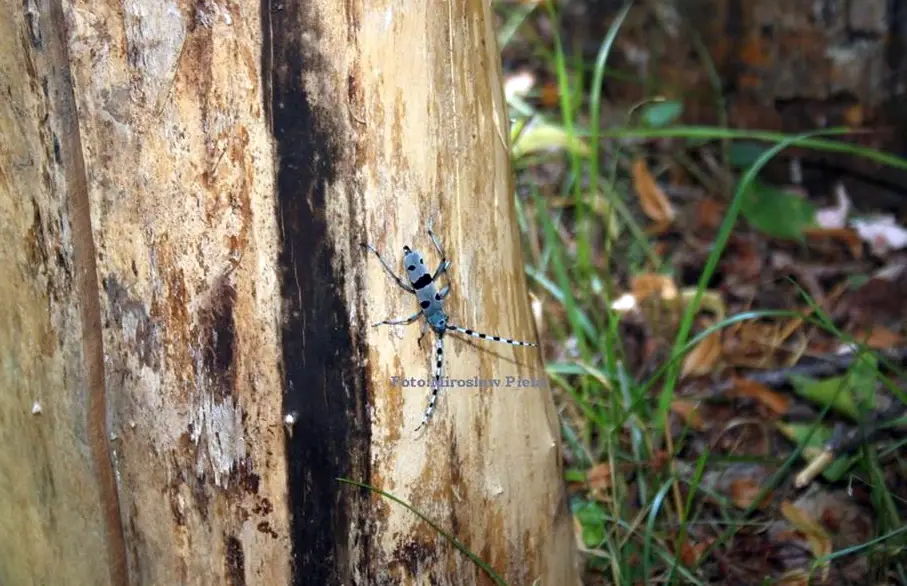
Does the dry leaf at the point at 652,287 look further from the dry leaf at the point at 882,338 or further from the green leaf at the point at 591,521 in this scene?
the green leaf at the point at 591,521

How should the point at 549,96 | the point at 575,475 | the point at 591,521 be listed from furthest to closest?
the point at 549,96
the point at 575,475
the point at 591,521

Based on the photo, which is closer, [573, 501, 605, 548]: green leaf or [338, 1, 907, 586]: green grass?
[338, 1, 907, 586]: green grass

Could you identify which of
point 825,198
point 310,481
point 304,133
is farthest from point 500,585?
point 825,198

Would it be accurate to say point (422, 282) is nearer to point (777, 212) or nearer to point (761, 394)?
point (761, 394)

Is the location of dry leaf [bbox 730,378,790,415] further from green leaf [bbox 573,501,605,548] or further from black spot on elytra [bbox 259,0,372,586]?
black spot on elytra [bbox 259,0,372,586]

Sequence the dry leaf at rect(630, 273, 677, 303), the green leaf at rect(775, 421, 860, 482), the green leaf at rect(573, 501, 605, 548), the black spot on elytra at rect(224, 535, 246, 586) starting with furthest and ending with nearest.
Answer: the dry leaf at rect(630, 273, 677, 303) → the green leaf at rect(775, 421, 860, 482) → the green leaf at rect(573, 501, 605, 548) → the black spot on elytra at rect(224, 535, 246, 586)

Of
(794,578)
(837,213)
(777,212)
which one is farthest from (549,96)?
(794,578)

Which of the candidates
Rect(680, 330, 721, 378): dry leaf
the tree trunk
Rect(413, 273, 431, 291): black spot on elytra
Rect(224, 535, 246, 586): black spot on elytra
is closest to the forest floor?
Rect(680, 330, 721, 378): dry leaf
